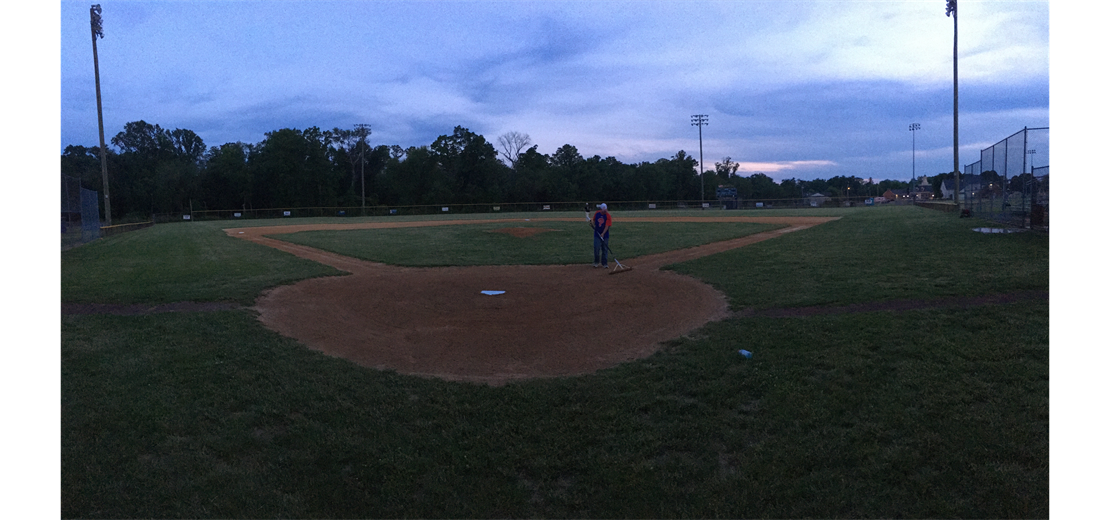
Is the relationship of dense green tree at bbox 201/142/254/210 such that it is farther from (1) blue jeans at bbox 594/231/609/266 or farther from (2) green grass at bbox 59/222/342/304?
(1) blue jeans at bbox 594/231/609/266

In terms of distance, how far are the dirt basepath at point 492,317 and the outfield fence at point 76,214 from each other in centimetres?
1283

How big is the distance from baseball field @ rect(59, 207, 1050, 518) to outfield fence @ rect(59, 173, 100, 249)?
1257 centimetres

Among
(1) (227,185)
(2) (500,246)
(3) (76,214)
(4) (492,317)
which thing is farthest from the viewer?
(1) (227,185)

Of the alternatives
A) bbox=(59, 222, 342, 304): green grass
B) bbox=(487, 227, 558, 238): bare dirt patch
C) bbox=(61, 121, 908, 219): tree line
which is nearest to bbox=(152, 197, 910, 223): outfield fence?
bbox=(61, 121, 908, 219): tree line

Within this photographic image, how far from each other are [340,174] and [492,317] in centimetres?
8705

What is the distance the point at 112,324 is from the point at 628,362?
25.2 ft

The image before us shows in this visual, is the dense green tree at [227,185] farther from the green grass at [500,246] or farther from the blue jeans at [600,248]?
the blue jeans at [600,248]

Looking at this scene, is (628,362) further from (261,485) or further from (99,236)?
(99,236)

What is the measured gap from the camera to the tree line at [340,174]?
7881cm

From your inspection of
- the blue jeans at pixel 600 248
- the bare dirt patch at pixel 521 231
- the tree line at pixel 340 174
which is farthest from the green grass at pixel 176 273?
the tree line at pixel 340 174

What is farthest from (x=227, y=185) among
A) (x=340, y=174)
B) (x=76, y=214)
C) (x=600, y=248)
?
A: (x=600, y=248)

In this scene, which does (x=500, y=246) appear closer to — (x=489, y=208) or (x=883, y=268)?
(x=883, y=268)

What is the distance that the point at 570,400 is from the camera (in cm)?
580
